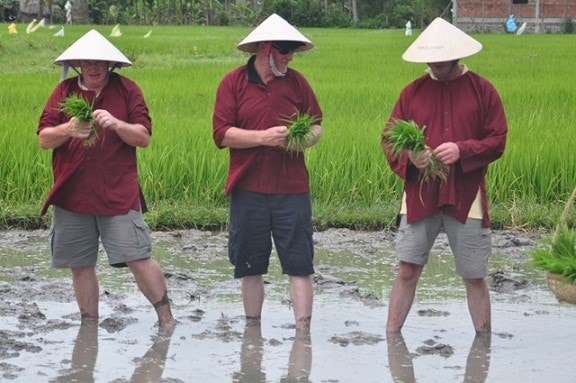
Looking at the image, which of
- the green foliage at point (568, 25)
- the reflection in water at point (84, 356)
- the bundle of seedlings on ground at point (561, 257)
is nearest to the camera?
the bundle of seedlings on ground at point (561, 257)

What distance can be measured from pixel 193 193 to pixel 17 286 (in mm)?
2755

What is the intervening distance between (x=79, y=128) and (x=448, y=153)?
1.68 meters

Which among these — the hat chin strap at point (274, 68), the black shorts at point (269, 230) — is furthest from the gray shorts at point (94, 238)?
the hat chin strap at point (274, 68)

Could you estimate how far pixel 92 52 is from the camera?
593 cm

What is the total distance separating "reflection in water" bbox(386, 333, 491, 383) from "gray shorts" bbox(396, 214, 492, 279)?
368 millimetres

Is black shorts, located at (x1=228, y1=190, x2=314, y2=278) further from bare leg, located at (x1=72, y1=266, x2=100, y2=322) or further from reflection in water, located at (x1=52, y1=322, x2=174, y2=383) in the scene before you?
bare leg, located at (x1=72, y1=266, x2=100, y2=322)

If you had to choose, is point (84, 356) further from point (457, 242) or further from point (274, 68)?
point (457, 242)

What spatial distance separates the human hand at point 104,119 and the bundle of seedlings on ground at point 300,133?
806mm

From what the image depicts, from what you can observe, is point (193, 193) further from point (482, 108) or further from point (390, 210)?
point (482, 108)

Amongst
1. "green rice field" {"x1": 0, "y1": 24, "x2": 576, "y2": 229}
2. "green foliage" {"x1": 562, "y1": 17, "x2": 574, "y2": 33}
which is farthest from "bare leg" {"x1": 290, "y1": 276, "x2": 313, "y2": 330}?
"green foliage" {"x1": 562, "y1": 17, "x2": 574, "y2": 33}

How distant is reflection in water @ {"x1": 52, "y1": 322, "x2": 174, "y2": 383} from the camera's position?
5492 mm

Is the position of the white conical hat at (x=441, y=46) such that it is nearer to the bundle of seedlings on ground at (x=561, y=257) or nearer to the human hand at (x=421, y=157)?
the human hand at (x=421, y=157)

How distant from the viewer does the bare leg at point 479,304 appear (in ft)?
19.6

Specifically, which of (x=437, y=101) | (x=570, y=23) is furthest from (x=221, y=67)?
(x=570, y=23)
